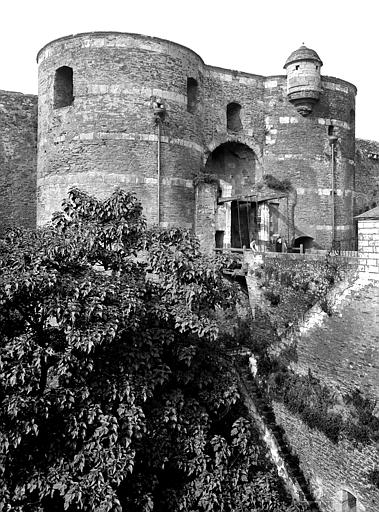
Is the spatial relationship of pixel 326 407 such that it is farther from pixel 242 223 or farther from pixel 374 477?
pixel 242 223

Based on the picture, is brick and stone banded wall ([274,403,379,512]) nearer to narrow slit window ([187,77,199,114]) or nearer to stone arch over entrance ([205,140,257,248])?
stone arch over entrance ([205,140,257,248])

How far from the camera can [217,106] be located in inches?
890

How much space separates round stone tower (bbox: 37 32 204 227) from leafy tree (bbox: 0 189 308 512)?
879 cm

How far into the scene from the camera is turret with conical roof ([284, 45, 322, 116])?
22859mm

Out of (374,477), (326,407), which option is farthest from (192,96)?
(374,477)

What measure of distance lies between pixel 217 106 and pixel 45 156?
27.0ft

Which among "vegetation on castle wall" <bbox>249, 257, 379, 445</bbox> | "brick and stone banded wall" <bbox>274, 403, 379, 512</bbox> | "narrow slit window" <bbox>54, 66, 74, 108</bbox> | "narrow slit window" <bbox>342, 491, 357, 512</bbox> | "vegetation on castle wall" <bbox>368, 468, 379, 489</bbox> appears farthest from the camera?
"narrow slit window" <bbox>54, 66, 74, 108</bbox>

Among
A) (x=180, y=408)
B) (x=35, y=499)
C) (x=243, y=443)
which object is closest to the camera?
(x=35, y=499)

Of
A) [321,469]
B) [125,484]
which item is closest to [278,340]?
[321,469]

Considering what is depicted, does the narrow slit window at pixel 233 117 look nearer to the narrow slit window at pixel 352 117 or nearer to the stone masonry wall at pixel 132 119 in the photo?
the stone masonry wall at pixel 132 119

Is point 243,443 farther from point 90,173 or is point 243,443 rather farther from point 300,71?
point 300,71

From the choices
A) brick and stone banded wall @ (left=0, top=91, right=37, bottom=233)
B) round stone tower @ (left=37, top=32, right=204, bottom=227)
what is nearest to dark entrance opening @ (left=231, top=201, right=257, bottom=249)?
round stone tower @ (left=37, top=32, right=204, bottom=227)

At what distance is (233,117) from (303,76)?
12.4 feet

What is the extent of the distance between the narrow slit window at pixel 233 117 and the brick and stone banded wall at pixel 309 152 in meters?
1.48
